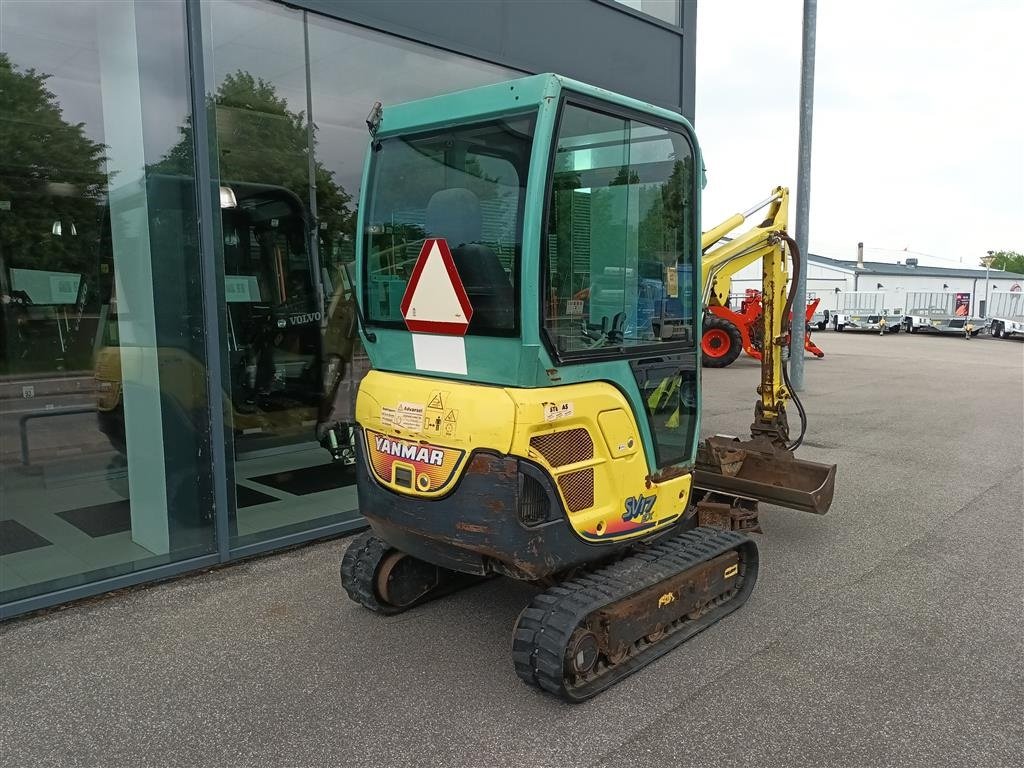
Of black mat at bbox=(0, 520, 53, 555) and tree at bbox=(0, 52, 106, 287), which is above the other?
tree at bbox=(0, 52, 106, 287)

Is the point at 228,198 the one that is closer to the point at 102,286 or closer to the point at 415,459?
the point at 102,286

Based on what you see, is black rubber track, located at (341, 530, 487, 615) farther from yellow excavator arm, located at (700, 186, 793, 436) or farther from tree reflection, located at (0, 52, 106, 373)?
yellow excavator arm, located at (700, 186, 793, 436)

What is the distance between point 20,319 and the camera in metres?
4.95

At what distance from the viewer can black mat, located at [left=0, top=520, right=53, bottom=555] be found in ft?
14.9

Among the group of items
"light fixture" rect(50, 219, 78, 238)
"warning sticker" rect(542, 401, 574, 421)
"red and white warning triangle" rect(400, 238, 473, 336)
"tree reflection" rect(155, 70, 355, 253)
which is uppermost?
"tree reflection" rect(155, 70, 355, 253)

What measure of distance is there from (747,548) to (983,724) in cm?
136

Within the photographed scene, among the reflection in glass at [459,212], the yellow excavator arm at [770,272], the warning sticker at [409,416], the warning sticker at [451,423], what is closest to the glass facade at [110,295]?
the reflection in glass at [459,212]

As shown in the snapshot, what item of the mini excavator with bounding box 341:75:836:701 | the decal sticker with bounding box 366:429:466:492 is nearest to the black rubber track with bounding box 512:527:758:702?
the mini excavator with bounding box 341:75:836:701

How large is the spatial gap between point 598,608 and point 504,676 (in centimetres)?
63

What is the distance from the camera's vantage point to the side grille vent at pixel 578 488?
10.7 ft

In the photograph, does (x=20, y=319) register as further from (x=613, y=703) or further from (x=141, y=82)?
(x=613, y=703)

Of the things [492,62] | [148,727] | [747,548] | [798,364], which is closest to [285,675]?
[148,727]

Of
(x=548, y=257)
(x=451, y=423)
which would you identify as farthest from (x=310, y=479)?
(x=548, y=257)

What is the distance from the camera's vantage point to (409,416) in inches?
134
